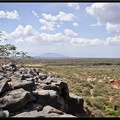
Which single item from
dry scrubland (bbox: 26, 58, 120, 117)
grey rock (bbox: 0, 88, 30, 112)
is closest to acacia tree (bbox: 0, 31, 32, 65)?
dry scrubland (bbox: 26, 58, 120, 117)

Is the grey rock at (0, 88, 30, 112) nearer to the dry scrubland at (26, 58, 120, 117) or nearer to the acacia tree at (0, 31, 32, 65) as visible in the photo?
the dry scrubland at (26, 58, 120, 117)

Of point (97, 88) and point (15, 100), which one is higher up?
point (15, 100)

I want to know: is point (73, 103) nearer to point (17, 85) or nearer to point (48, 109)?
point (17, 85)

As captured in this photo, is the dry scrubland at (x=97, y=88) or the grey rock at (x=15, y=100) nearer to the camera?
the grey rock at (x=15, y=100)

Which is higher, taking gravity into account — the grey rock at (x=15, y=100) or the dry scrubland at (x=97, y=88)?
the grey rock at (x=15, y=100)

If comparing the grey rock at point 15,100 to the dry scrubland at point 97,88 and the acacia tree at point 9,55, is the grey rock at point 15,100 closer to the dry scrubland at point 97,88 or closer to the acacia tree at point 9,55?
the dry scrubland at point 97,88

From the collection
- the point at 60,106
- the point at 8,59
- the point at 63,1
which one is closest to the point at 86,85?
the point at 8,59

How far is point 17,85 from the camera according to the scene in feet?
29.0

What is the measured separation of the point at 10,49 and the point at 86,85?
39.5 feet

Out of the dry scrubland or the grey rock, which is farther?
the dry scrubland

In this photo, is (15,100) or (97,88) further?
(97,88)

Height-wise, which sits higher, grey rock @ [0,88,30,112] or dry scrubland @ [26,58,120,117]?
grey rock @ [0,88,30,112]

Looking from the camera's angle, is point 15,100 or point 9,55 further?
point 9,55

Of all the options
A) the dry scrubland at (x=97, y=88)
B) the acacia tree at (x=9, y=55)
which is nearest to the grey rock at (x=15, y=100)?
the dry scrubland at (x=97, y=88)
